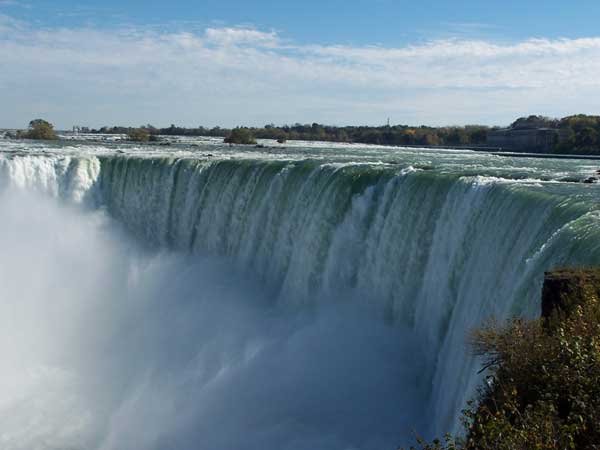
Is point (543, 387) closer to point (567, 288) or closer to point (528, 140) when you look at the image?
point (567, 288)

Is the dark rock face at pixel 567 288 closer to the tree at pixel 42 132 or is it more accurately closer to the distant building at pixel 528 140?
the distant building at pixel 528 140

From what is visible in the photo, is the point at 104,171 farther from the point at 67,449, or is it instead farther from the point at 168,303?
the point at 67,449

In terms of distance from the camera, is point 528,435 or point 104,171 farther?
point 104,171

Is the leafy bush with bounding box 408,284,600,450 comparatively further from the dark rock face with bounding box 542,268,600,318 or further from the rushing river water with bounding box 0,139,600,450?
the rushing river water with bounding box 0,139,600,450

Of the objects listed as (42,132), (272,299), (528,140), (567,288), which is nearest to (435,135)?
(528,140)

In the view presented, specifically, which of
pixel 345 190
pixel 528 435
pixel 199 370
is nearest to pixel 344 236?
pixel 345 190

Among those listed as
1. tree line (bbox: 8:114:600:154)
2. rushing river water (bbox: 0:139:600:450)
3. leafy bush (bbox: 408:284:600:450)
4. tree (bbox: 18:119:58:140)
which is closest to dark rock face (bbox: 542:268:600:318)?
leafy bush (bbox: 408:284:600:450)
